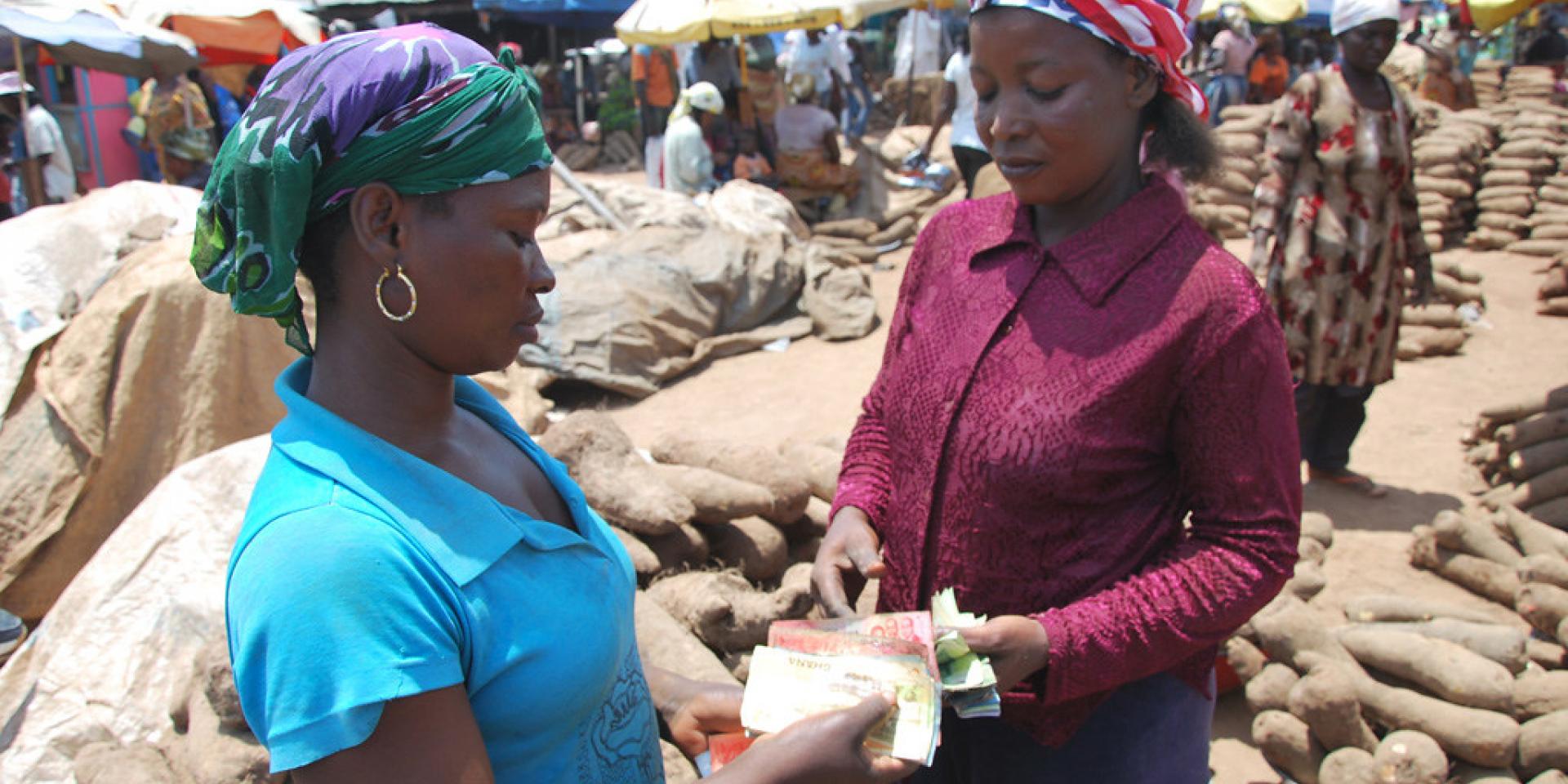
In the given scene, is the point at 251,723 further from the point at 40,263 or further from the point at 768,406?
the point at 768,406

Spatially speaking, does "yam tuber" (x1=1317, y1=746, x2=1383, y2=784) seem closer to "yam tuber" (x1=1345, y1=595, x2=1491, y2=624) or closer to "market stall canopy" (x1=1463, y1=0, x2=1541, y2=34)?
"yam tuber" (x1=1345, y1=595, x2=1491, y2=624)

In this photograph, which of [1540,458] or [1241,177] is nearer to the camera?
[1540,458]

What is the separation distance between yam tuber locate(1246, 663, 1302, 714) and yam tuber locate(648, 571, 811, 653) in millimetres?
1464

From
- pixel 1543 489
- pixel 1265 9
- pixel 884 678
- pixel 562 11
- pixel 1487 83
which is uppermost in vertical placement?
pixel 884 678

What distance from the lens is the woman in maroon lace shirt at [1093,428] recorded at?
1.65 m

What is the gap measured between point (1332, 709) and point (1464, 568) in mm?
1669

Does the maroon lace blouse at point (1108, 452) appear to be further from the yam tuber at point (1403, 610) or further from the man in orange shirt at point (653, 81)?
the man in orange shirt at point (653, 81)

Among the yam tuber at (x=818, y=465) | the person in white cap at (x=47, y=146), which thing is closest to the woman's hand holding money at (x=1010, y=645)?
the yam tuber at (x=818, y=465)

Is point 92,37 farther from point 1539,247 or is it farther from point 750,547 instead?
point 1539,247

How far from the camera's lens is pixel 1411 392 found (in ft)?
22.2

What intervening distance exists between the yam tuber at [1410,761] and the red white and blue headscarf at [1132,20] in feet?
7.75

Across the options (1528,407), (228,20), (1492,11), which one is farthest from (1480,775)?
(1492,11)

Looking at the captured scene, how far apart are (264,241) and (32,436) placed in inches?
153

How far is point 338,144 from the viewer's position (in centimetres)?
118
